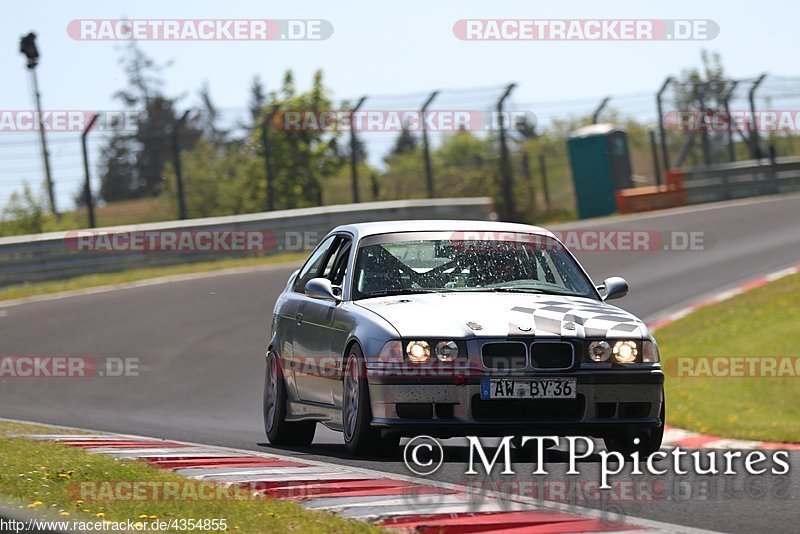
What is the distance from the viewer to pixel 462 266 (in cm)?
882

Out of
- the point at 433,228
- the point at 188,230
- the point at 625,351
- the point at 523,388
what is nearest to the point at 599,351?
the point at 625,351

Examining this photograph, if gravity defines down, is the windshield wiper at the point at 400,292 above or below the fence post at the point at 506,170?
below

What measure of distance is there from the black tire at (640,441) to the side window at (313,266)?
2580mm

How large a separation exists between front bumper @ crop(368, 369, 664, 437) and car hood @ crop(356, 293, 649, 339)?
241mm

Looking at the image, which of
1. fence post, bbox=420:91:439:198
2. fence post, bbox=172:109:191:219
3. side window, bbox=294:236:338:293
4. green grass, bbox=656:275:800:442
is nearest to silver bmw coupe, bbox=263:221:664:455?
side window, bbox=294:236:338:293

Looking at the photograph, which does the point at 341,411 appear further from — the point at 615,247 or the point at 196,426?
the point at 615,247

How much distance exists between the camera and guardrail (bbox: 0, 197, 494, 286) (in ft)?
73.6

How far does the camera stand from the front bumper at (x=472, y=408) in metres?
7.64

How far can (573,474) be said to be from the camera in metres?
7.52

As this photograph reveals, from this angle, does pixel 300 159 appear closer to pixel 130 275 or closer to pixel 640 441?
pixel 130 275

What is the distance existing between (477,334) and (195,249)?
1781 cm

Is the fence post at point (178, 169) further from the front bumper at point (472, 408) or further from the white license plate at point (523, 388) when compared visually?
the white license plate at point (523, 388)

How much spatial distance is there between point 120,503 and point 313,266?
406cm

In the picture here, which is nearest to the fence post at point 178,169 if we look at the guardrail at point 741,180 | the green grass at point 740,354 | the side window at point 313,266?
the guardrail at point 741,180
